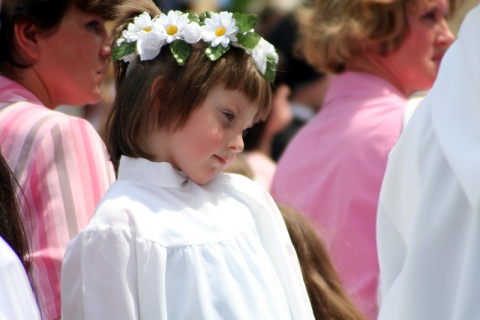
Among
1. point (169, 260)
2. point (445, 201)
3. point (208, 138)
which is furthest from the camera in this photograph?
point (208, 138)

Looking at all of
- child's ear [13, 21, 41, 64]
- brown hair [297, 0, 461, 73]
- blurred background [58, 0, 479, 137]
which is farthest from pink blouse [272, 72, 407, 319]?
child's ear [13, 21, 41, 64]

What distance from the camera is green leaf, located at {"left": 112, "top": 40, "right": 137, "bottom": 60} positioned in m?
2.75

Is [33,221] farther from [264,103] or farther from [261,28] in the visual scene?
[261,28]

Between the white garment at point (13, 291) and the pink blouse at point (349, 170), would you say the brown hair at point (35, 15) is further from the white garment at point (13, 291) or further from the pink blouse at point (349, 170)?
the white garment at point (13, 291)

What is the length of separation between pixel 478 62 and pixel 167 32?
36.4 inches

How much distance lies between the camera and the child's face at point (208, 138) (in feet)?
8.78

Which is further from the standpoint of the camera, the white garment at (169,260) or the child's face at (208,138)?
the child's face at (208,138)

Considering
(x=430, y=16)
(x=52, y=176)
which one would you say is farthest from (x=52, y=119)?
(x=430, y=16)

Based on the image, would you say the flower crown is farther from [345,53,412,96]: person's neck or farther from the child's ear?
[345,53,412,96]: person's neck

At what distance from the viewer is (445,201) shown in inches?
85.7

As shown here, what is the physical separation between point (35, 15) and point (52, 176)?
547 millimetres

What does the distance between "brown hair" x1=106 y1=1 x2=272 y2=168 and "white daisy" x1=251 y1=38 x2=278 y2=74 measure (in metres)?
0.01

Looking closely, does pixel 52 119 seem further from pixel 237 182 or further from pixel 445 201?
pixel 445 201

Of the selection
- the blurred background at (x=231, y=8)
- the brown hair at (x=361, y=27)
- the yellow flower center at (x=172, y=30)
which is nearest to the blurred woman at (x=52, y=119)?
the yellow flower center at (x=172, y=30)
